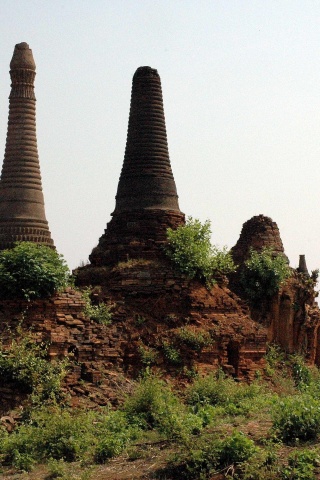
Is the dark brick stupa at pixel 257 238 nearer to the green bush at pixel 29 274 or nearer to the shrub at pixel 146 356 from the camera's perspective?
the shrub at pixel 146 356

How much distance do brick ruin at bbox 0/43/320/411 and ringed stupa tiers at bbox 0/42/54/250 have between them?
0.02 metres

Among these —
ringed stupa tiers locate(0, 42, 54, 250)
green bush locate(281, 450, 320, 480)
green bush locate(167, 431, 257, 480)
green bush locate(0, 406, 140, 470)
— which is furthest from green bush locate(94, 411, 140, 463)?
ringed stupa tiers locate(0, 42, 54, 250)

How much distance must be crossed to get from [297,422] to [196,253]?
7982mm

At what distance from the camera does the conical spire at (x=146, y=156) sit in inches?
905

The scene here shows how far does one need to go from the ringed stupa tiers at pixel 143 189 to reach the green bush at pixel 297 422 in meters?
7.83

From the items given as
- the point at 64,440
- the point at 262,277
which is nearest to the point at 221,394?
the point at 64,440

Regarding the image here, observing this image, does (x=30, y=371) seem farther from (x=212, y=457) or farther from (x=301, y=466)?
(x=301, y=466)

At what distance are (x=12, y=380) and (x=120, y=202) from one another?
21.9ft

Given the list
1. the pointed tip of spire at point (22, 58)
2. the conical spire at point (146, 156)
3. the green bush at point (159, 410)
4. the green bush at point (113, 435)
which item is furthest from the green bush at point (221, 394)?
the pointed tip of spire at point (22, 58)

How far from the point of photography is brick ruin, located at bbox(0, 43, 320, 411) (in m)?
19.0

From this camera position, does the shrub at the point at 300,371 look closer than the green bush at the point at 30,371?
No

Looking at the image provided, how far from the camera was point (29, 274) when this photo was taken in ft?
62.1

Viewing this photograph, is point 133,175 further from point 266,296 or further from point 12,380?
point 12,380

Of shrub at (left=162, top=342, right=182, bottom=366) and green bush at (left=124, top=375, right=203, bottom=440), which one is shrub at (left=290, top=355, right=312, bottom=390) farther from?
green bush at (left=124, top=375, right=203, bottom=440)
